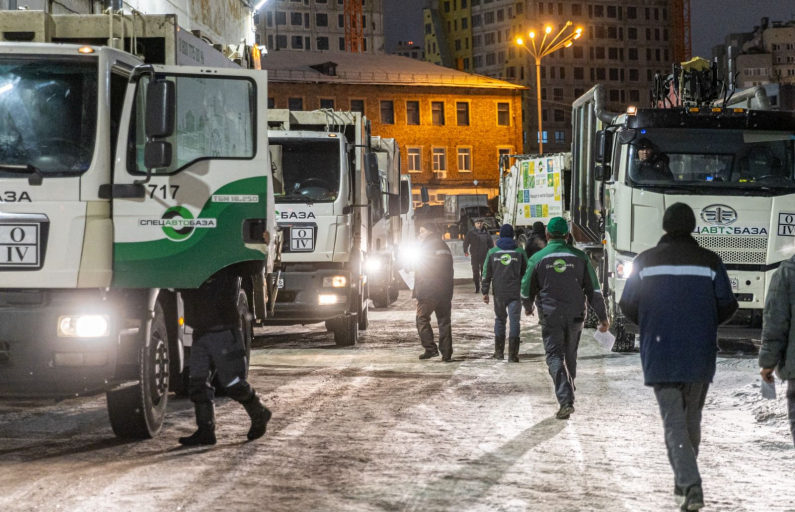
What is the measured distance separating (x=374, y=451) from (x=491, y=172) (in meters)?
68.4

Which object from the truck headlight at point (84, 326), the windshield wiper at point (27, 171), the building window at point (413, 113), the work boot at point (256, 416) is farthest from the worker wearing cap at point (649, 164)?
the building window at point (413, 113)

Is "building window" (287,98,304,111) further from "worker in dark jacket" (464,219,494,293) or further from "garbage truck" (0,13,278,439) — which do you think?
"garbage truck" (0,13,278,439)

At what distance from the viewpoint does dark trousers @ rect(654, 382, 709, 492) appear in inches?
235

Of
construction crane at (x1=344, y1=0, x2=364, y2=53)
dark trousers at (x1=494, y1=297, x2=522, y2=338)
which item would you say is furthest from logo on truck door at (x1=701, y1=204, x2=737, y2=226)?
construction crane at (x1=344, y1=0, x2=364, y2=53)

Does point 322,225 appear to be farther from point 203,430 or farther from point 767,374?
point 767,374

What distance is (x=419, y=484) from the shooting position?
6703 millimetres

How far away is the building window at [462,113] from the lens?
74375 mm

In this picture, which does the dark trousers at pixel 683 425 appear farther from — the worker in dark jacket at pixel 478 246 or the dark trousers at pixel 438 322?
the worker in dark jacket at pixel 478 246

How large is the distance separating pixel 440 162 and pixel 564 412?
2589 inches

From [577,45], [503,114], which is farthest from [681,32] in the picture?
[503,114]

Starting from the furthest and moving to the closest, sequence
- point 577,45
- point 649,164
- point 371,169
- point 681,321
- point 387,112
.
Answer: point 577,45 → point 387,112 → point 371,169 → point 649,164 → point 681,321

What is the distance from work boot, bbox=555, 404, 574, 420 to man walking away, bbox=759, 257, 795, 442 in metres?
3.26

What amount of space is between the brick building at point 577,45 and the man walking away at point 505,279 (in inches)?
4467

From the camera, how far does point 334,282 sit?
14.4 meters
